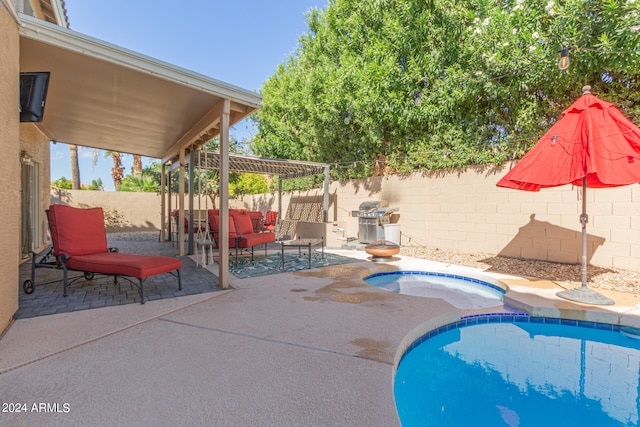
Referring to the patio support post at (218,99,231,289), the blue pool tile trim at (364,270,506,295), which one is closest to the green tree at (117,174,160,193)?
the patio support post at (218,99,231,289)

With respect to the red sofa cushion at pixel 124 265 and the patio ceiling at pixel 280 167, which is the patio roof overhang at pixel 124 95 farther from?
the patio ceiling at pixel 280 167

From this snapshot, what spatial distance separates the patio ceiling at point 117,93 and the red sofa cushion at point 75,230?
70.2 inches

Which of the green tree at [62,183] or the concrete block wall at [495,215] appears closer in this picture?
the concrete block wall at [495,215]

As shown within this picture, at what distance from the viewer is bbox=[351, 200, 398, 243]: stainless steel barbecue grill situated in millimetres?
8789

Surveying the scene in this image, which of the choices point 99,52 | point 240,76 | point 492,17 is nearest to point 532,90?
point 492,17

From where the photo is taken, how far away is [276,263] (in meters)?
6.81

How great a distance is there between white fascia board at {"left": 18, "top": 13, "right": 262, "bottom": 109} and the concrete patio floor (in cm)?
280

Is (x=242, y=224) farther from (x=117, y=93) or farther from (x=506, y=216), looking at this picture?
(x=506, y=216)

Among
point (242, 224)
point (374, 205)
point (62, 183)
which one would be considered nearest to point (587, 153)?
point (374, 205)

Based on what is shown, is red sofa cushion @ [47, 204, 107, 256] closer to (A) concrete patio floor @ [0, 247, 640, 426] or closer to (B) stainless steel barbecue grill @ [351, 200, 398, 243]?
(A) concrete patio floor @ [0, 247, 640, 426]

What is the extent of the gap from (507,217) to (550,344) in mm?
3906


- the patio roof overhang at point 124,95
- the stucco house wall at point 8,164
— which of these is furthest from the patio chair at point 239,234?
the stucco house wall at point 8,164

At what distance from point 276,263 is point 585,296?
5156mm

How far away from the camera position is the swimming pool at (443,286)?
16.0 feet
